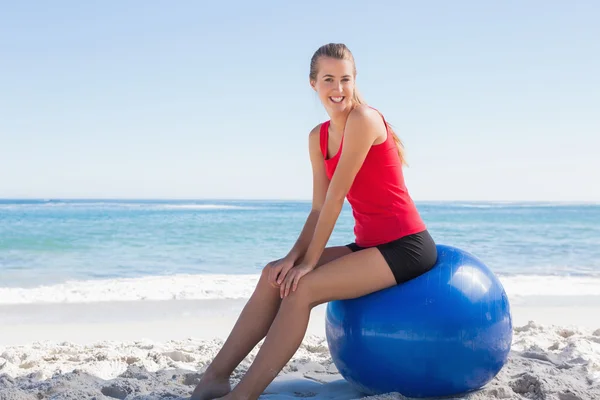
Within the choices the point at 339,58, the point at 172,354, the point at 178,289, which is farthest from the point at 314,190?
the point at 178,289

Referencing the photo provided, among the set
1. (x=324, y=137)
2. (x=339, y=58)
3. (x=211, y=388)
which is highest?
(x=339, y=58)

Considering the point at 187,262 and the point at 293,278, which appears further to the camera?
the point at 187,262

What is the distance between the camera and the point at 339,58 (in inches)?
117

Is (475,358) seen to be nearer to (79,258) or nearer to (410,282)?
(410,282)

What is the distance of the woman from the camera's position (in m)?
2.74

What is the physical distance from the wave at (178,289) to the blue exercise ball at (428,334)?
14.0ft

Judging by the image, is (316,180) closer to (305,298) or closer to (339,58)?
(339,58)

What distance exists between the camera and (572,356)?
3963 millimetres

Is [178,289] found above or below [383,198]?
below

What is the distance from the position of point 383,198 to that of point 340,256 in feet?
1.29

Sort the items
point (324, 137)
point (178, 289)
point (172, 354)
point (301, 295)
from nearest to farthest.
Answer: point (301, 295) < point (324, 137) < point (172, 354) < point (178, 289)

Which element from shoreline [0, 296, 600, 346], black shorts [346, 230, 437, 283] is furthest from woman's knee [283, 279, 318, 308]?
shoreline [0, 296, 600, 346]

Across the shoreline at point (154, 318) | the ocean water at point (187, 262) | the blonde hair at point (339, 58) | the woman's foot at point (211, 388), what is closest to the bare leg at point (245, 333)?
the woman's foot at point (211, 388)

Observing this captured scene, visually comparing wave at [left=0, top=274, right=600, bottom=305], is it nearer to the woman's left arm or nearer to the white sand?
the white sand
